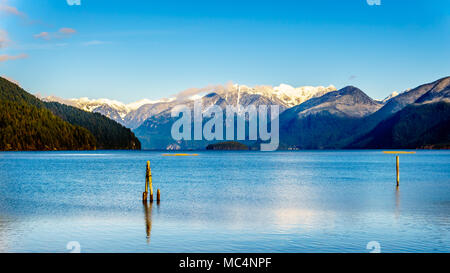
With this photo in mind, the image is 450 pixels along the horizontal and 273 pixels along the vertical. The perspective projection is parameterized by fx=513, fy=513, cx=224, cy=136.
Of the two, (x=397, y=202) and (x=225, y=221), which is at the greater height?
(x=225, y=221)

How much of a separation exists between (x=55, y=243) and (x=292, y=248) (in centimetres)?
1535

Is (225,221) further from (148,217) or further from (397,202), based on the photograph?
(397,202)

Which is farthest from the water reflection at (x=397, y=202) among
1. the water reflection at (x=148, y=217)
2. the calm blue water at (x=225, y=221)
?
the water reflection at (x=148, y=217)

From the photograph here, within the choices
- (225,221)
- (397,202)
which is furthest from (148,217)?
(397,202)

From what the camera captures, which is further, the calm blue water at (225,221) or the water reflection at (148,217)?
the water reflection at (148,217)

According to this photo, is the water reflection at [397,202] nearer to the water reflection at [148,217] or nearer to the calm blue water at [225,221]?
the calm blue water at [225,221]

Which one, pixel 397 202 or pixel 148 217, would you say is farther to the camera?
pixel 397 202

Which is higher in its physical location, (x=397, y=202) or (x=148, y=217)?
(x=148, y=217)

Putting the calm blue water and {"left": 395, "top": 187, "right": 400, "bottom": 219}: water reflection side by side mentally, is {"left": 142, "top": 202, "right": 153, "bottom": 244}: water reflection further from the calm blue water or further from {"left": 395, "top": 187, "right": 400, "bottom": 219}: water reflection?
{"left": 395, "top": 187, "right": 400, "bottom": 219}: water reflection

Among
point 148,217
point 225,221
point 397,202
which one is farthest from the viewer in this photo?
point 397,202

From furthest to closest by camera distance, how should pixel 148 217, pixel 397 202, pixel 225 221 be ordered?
1. pixel 397 202
2. pixel 148 217
3. pixel 225 221

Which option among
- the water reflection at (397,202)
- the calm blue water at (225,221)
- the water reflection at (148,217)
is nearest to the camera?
the calm blue water at (225,221)

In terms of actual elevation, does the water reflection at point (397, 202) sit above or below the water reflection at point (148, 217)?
below
